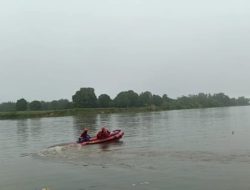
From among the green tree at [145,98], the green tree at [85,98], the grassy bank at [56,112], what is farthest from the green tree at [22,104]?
the green tree at [145,98]

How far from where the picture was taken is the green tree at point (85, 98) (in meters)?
160

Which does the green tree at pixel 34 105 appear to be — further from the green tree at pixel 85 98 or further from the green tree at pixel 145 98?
the green tree at pixel 145 98

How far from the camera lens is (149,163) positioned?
25844mm

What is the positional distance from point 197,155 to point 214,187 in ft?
33.3

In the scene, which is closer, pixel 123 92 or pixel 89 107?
pixel 89 107

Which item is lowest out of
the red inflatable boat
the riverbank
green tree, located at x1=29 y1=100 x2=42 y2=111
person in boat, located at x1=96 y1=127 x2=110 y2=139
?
the red inflatable boat

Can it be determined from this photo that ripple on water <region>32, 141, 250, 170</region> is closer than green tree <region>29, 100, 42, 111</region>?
Yes

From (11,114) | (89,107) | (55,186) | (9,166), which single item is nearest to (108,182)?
(55,186)

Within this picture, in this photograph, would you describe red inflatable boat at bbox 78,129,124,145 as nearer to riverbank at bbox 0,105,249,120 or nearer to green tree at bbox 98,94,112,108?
riverbank at bbox 0,105,249,120

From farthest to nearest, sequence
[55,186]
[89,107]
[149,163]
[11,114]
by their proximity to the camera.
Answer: [89,107]
[11,114]
[149,163]
[55,186]

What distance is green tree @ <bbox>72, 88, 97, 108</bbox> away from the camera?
159500mm

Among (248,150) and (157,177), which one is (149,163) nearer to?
(157,177)

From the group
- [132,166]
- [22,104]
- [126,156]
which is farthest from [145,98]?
[132,166]

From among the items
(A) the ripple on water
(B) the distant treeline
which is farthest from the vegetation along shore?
(A) the ripple on water
